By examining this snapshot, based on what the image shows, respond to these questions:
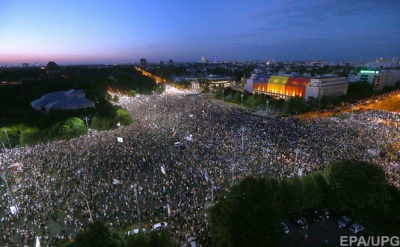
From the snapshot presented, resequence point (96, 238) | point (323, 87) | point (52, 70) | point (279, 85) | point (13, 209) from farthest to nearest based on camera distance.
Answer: point (52, 70), point (279, 85), point (323, 87), point (13, 209), point (96, 238)

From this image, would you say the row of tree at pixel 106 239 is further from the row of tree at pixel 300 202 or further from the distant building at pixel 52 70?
the distant building at pixel 52 70

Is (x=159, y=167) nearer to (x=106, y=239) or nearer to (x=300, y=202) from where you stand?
(x=300, y=202)

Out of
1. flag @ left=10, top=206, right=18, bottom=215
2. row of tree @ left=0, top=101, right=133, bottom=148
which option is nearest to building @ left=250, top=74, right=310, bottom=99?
row of tree @ left=0, top=101, right=133, bottom=148

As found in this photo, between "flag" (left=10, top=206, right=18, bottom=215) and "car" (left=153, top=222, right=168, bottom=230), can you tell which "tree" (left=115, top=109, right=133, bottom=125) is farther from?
"car" (left=153, top=222, right=168, bottom=230)

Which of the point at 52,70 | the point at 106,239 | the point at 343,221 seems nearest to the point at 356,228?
the point at 343,221

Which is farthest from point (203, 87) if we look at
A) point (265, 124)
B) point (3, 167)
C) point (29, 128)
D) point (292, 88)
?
point (3, 167)

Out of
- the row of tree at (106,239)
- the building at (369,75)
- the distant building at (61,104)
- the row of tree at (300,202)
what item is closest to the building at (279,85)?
the building at (369,75)

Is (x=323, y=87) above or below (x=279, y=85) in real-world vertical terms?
above

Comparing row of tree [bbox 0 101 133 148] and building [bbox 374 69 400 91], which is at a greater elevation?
building [bbox 374 69 400 91]

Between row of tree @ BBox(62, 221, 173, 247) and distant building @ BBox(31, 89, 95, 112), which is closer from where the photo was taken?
row of tree @ BBox(62, 221, 173, 247)
